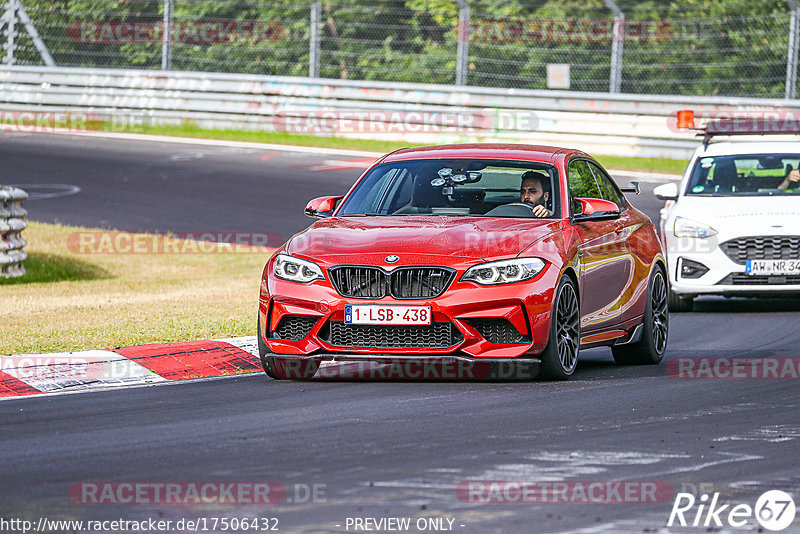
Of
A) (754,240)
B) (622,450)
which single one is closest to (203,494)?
(622,450)

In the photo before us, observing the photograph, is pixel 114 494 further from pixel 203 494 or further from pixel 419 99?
pixel 419 99

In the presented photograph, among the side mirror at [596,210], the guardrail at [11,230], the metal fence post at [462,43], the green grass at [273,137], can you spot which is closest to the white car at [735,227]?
the side mirror at [596,210]

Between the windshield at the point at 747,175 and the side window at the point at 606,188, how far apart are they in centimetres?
395

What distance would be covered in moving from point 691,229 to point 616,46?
1234 centimetres

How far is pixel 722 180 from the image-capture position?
15469mm

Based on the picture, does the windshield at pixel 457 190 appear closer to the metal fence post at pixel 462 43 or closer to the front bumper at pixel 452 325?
the front bumper at pixel 452 325

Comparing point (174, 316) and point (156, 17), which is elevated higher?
point (156, 17)

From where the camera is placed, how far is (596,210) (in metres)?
10.2

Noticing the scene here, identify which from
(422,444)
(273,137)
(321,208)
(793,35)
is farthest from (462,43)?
(422,444)

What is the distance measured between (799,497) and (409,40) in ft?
74.3

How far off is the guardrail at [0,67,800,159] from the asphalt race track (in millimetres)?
15668

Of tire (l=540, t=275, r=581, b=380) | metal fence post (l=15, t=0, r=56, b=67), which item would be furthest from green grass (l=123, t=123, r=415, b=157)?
tire (l=540, t=275, r=581, b=380)

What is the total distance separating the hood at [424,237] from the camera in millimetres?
9273

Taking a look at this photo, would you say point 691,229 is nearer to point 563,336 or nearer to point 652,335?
point 652,335
